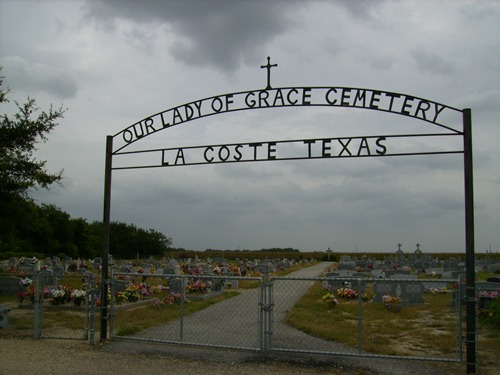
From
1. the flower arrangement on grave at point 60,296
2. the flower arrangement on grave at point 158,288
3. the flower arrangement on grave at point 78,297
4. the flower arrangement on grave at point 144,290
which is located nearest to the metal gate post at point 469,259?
the flower arrangement on grave at point 158,288

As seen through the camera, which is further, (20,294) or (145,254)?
(145,254)

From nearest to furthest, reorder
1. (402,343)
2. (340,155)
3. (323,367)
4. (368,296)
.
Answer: (323,367), (340,155), (402,343), (368,296)

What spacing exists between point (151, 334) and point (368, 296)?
9101mm

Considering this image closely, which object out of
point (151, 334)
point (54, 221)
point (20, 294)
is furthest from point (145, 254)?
point (151, 334)

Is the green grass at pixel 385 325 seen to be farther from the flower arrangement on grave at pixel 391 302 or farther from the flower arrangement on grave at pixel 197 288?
the flower arrangement on grave at pixel 197 288

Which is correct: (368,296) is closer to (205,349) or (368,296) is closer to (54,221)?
(205,349)

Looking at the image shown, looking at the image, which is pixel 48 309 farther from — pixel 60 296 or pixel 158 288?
pixel 158 288

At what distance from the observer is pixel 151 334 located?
10398 mm

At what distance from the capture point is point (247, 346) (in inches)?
361

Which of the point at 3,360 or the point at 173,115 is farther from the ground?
the point at 173,115

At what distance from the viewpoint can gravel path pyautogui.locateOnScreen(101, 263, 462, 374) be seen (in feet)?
25.1

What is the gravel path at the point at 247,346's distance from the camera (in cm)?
764

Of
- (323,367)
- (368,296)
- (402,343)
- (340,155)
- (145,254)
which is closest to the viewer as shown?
(323,367)

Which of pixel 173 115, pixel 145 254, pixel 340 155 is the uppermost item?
pixel 173 115
